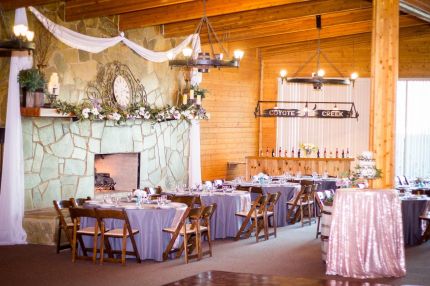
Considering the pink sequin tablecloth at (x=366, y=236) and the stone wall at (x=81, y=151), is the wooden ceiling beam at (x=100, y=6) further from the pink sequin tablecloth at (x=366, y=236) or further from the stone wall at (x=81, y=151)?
the pink sequin tablecloth at (x=366, y=236)

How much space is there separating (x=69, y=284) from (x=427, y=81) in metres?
12.0

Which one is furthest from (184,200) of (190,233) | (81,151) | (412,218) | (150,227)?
(412,218)

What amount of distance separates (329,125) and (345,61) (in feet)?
4.98

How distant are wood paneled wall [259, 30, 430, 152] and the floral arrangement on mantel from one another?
411cm

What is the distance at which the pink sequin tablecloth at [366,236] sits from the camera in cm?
828

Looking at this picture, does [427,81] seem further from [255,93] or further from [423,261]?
[423,261]

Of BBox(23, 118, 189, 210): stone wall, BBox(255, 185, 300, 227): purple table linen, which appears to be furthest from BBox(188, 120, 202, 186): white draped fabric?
BBox(255, 185, 300, 227): purple table linen

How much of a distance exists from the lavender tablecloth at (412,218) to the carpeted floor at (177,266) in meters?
0.35

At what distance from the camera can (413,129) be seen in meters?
17.7

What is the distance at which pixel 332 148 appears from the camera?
58.8 feet

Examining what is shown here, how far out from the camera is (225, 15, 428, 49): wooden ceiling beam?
1567 centimetres

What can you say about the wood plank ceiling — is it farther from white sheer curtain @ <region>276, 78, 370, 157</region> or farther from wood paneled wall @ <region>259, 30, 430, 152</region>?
white sheer curtain @ <region>276, 78, 370, 157</region>

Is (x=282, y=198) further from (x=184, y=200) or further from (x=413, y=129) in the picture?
(x=413, y=129)

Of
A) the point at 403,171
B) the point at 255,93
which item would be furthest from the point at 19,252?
the point at 403,171
